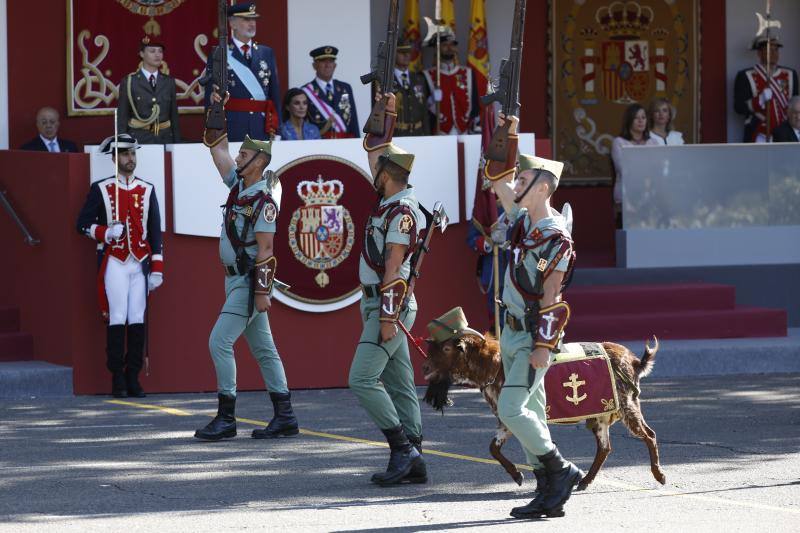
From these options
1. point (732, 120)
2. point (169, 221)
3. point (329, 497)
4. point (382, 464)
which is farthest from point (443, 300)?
point (732, 120)

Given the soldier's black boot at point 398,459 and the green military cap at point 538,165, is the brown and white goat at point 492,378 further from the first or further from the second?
the green military cap at point 538,165

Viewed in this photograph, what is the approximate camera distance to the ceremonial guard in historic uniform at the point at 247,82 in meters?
14.9

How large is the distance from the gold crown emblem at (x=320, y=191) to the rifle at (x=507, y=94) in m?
4.24

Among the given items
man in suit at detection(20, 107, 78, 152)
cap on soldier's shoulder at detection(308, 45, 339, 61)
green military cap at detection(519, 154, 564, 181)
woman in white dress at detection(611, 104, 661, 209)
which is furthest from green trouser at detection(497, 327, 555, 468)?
woman in white dress at detection(611, 104, 661, 209)

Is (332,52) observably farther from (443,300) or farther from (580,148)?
(580,148)

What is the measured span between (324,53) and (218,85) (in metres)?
3.33

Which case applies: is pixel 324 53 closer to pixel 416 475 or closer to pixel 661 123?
pixel 661 123

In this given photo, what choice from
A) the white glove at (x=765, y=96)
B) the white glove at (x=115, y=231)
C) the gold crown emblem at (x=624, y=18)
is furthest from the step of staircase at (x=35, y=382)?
the white glove at (x=765, y=96)

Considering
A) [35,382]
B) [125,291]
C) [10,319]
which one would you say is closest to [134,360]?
[125,291]

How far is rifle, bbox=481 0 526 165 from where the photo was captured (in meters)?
9.25

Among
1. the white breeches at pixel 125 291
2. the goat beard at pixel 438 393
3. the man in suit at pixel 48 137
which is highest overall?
the man in suit at pixel 48 137

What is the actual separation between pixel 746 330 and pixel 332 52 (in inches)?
179

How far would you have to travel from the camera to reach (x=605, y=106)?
19.6 meters

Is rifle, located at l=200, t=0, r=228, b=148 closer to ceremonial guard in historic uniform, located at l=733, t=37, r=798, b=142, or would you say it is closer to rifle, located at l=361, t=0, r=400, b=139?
rifle, located at l=361, t=0, r=400, b=139
